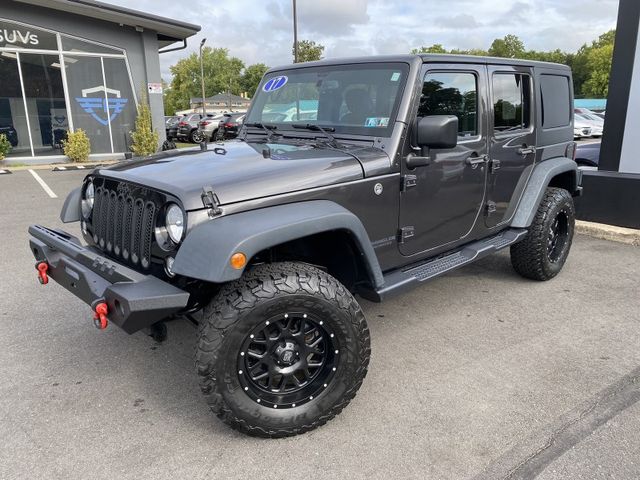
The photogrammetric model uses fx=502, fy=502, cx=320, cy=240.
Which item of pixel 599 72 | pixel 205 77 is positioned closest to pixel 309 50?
pixel 599 72

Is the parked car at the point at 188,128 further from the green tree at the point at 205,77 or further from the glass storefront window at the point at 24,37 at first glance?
the green tree at the point at 205,77

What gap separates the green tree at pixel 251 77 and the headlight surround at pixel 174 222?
276ft

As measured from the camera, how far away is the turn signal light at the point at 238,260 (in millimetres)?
2184

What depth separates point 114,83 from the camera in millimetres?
14219

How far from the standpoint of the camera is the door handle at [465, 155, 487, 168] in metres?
3.54

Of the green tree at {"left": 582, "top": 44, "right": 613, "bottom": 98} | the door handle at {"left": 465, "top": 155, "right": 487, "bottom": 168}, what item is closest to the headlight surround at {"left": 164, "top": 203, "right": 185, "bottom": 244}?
the door handle at {"left": 465, "top": 155, "right": 487, "bottom": 168}

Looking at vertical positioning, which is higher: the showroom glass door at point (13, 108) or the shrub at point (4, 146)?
the showroom glass door at point (13, 108)

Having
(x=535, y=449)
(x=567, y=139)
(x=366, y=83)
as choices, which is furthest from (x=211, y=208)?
(x=567, y=139)

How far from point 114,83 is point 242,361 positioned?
13948mm

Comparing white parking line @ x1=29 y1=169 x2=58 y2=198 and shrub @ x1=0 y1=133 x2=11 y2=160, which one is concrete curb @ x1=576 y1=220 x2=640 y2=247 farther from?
shrub @ x1=0 y1=133 x2=11 y2=160

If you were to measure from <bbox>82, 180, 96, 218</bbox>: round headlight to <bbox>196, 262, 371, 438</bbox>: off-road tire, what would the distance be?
54.0 inches

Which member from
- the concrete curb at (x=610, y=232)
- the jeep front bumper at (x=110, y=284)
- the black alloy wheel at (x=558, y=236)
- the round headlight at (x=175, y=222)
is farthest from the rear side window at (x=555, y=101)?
the jeep front bumper at (x=110, y=284)

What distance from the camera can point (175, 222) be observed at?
242 cm

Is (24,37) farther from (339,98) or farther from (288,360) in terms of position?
(288,360)
